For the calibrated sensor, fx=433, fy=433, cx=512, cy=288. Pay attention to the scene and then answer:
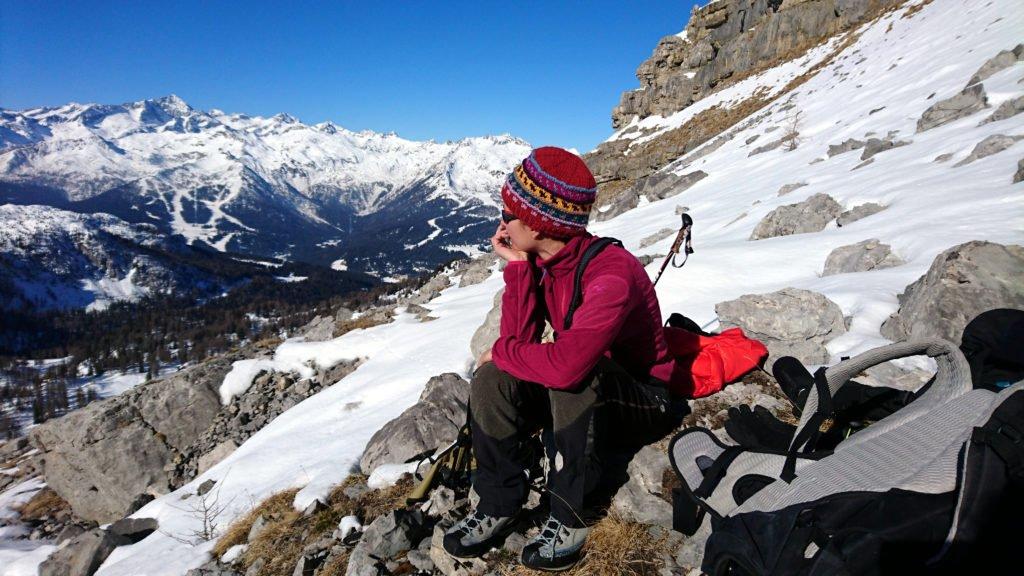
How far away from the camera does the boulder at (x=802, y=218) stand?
420 inches

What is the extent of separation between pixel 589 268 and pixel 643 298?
0.52 meters

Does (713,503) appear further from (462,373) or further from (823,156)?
(823,156)

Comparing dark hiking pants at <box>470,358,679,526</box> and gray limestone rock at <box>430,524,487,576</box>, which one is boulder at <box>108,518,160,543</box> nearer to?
gray limestone rock at <box>430,524,487,576</box>

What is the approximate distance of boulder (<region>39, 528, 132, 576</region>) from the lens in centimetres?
726

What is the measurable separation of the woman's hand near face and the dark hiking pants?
0.93m

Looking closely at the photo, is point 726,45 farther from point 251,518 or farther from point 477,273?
point 251,518

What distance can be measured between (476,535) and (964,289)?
5.32m

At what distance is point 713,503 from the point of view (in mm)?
2695

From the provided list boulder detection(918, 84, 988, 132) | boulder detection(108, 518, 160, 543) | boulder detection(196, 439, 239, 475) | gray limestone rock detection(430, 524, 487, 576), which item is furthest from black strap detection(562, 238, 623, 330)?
boulder detection(918, 84, 988, 132)

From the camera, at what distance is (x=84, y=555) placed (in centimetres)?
739

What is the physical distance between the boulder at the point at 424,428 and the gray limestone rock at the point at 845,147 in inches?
735

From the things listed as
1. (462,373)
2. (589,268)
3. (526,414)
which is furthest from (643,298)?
(462,373)

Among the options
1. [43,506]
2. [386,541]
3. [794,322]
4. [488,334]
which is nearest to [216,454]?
[488,334]

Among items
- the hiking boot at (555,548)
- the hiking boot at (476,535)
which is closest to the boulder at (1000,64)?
the hiking boot at (555,548)
